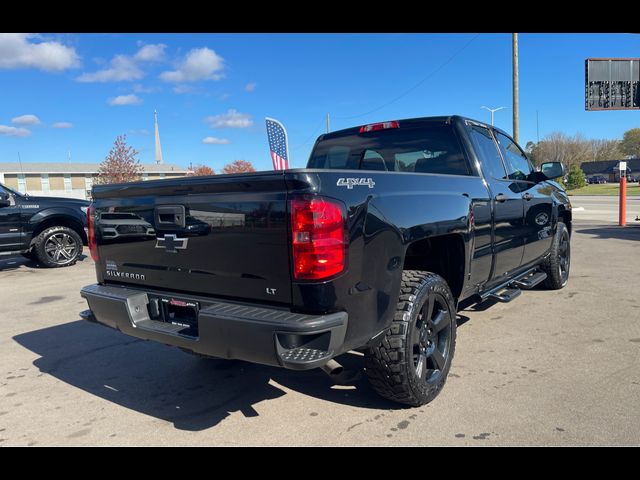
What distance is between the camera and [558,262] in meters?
6.16

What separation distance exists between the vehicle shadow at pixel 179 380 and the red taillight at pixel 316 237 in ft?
2.91

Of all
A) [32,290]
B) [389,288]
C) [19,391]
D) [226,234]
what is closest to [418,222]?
[389,288]

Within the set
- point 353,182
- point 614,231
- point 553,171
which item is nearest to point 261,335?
point 353,182

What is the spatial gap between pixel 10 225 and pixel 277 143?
6.50 m

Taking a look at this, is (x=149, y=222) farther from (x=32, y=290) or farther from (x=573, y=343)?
(x=32, y=290)

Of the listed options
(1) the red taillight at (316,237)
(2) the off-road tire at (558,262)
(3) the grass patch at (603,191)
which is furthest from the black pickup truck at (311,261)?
(3) the grass patch at (603,191)

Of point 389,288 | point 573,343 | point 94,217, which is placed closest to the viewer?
point 389,288

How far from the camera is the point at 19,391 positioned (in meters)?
3.63

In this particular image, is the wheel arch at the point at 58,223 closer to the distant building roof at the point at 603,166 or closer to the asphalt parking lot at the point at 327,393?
the asphalt parking lot at the point at 327,393

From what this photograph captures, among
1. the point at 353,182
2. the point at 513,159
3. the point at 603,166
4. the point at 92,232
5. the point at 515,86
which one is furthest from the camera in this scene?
the point at 603,166

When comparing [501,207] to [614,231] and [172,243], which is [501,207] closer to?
[172,243]

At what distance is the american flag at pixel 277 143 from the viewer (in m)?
12.7

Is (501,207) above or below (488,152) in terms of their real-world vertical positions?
below
